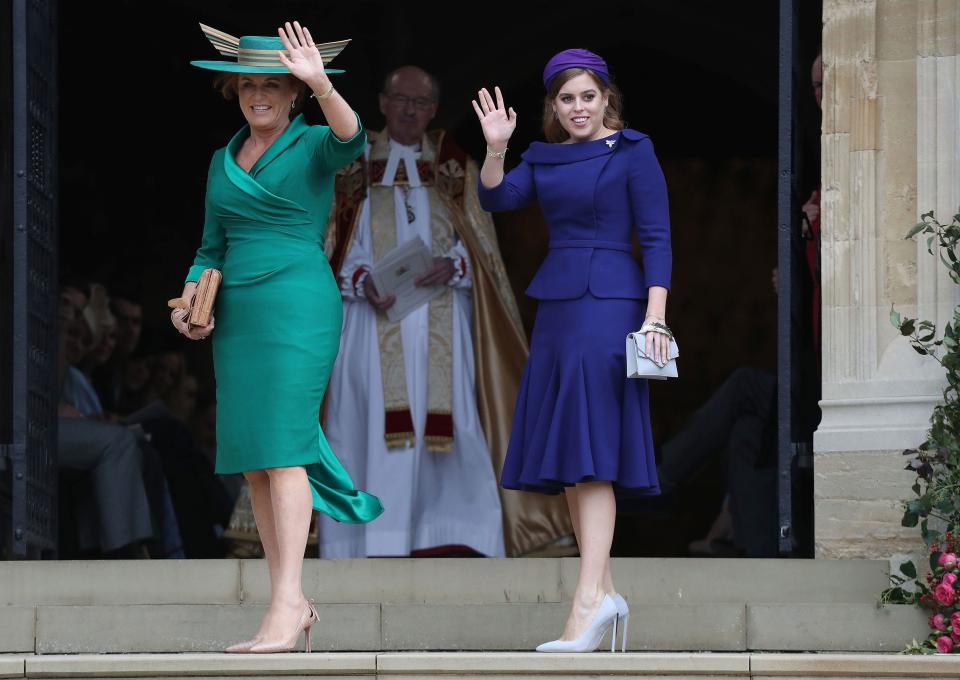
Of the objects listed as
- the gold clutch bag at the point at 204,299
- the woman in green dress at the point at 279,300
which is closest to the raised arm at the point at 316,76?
the woman in green dress at the point at 279,300

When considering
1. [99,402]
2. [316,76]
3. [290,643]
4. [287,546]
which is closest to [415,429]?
[99,402]

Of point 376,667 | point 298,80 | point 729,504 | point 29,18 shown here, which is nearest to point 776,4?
point 729,504

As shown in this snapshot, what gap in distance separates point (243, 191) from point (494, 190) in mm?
824

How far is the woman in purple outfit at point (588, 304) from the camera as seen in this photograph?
304 inches

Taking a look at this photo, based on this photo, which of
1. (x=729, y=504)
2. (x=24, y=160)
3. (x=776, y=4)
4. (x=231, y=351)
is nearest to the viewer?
(x=231, y=351)

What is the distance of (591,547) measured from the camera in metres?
7.67

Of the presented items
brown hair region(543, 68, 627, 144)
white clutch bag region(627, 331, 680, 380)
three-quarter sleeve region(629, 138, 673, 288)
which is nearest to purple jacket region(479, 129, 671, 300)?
three-quarter sleeve region(629, 138, 673, 288)

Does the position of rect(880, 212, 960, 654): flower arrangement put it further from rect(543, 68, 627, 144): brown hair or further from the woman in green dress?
the woman in green dress

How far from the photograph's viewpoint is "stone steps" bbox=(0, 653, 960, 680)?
7.05 m

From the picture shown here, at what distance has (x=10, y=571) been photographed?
859 centimetres

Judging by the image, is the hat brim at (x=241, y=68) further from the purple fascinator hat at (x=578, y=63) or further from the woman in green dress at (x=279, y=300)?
the purple fascinator hat at (x=578, y=63)

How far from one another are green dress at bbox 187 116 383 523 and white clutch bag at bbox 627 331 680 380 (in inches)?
36.1

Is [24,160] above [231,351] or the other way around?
above

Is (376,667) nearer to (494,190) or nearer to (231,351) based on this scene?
(231,351)
